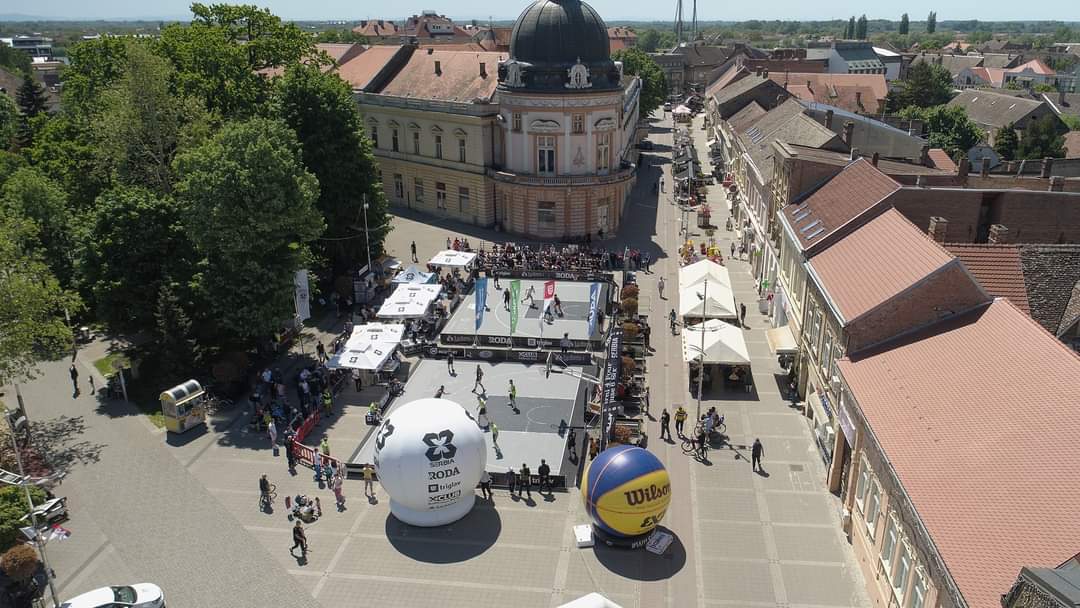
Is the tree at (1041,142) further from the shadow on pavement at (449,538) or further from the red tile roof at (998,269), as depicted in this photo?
the shadow on pavement at (449,538)

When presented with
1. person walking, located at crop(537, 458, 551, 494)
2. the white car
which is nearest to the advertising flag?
person walking, located at crop(537, 458, 551, 494)

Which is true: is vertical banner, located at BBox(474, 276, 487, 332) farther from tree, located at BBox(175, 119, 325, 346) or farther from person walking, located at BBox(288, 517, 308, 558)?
person walking, located at BBox(288, 517, 308, 558)

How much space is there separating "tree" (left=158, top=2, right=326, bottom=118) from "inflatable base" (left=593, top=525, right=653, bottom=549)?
123 ft

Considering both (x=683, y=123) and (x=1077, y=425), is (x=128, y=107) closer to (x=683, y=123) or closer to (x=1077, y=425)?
(x=1077, y=425)

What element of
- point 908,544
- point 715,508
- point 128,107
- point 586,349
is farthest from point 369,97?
point 908,544

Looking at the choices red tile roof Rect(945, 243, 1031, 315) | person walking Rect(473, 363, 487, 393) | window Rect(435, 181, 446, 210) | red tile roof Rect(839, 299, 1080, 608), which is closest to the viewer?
red tile roof Rect(839, 299, 1080, 608)

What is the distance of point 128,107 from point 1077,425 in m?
46.1

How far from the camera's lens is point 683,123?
417 ft

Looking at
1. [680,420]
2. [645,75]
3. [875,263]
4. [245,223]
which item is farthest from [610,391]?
[645,75]

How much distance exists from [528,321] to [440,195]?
91.2 ft

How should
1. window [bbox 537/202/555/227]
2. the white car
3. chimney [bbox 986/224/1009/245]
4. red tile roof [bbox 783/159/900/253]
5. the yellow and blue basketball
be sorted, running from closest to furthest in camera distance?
the white car → the yellow and blue basketball → chimney [bbox 986/224/1009/245] → red tile roof [bbox 783/159/900/253] → window [bbox 537/202/555/227]

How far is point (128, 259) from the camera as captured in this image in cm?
3669

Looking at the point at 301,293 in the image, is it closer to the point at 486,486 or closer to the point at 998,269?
the point at 486,486

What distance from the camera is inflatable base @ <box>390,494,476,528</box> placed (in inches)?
1046
